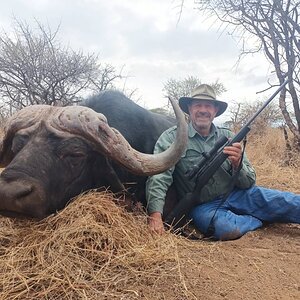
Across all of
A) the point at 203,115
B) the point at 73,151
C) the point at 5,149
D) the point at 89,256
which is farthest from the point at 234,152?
the point at 5,149

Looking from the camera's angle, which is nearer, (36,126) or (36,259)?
(36,259)

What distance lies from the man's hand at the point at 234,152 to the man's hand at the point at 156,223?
0.82 m

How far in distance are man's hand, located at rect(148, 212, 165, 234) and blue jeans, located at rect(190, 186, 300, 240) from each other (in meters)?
0.54

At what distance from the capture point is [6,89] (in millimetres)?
13188

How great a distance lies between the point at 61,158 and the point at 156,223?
36.3 inches

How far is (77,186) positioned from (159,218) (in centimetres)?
74

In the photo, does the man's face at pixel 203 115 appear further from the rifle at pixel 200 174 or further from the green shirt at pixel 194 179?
the rifle at pixel 200 174

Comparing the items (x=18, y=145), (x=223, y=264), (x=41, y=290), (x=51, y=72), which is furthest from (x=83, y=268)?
(x=51, y=72)

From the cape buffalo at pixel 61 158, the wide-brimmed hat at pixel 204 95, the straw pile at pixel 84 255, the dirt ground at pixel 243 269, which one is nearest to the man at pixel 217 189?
the wide-brimmed hat at pixel 204 95

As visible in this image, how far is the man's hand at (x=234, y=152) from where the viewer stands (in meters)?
3.70

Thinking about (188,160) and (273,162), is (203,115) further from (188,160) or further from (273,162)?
(273,162)

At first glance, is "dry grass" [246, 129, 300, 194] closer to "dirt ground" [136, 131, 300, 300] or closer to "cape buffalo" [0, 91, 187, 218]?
"dirt ground" [136, 131, 300, 300]

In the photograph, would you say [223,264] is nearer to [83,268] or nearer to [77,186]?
[83,268]

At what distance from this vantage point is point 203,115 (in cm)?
417
